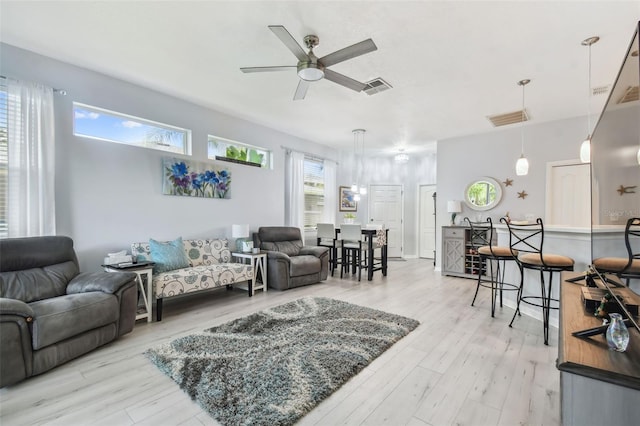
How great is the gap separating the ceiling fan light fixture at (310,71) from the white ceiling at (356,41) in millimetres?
325

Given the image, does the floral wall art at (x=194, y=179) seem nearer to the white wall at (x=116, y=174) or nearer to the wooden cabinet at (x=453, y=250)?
the white wall at (x=116, y=174)

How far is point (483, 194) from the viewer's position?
18.2 ft

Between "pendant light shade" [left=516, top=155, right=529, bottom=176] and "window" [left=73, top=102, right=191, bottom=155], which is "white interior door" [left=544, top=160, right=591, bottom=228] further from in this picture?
"window" [left=73, top=102, right=191, bottom=155]

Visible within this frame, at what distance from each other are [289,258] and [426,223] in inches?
187

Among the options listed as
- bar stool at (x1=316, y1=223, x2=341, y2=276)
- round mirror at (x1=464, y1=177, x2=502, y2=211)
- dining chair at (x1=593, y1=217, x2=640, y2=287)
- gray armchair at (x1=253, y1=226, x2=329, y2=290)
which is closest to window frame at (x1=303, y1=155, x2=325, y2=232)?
bar stool at (x1=316, y1=223, x2=341, y2=276)

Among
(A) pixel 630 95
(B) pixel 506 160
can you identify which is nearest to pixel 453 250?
(B) pixel 506 160

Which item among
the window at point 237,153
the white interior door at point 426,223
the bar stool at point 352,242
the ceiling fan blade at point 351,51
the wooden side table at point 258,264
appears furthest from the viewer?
the white interior door at point 426,223

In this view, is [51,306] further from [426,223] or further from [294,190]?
[426,223]

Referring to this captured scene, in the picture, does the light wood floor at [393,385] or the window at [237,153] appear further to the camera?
the window at [237,153]

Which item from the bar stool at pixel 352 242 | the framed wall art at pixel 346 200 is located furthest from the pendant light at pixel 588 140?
the framed wall art at pixel 346 200

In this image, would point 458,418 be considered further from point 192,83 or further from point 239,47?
point 192,83

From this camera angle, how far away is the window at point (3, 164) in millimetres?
2732

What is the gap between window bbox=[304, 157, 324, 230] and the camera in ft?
21.3

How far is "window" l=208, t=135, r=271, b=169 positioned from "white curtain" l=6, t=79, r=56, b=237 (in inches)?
77.8
